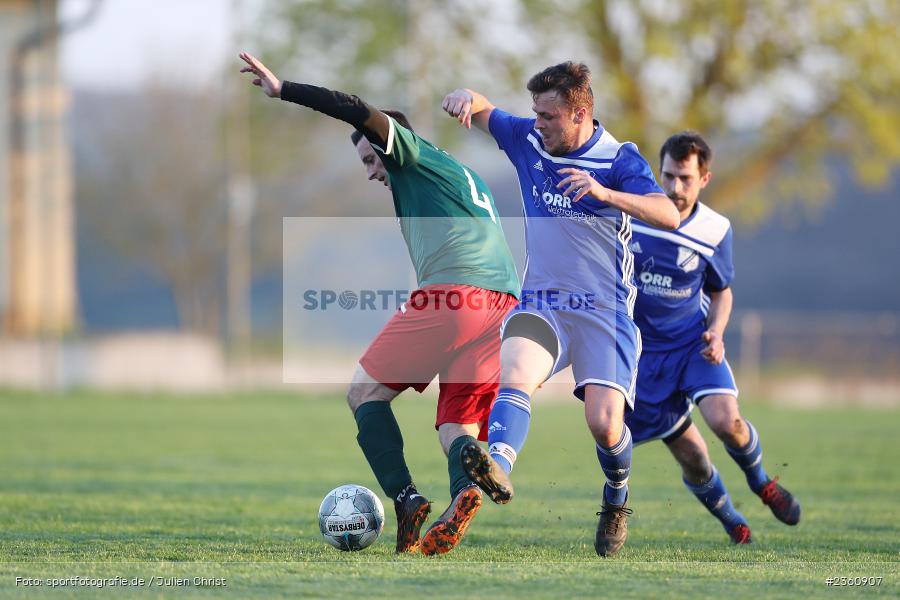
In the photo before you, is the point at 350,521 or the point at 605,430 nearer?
the point at 605,430

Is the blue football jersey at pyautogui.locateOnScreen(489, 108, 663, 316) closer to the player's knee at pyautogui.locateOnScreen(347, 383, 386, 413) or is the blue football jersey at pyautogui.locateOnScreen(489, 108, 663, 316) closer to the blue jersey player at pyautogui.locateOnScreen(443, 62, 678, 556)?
the blue jersey player at pyautogui.locateOnScreen(443, 62, 678, 556)

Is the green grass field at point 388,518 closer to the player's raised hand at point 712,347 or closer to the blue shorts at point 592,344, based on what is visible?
the blue shorts at point 592,344

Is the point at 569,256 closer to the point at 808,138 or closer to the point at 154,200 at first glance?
the point at 808,138

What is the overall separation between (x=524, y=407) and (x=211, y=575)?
1.59 m

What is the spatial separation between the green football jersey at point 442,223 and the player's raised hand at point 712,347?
1318 millimetres

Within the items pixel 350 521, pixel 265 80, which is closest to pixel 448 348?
pixel 350 521

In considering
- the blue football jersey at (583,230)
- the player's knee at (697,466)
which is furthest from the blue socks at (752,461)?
the blue football jersey at (583,230)

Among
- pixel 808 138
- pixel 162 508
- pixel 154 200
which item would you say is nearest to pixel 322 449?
pixel 162 508

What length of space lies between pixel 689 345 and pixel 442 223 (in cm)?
184

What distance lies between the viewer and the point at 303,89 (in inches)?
210

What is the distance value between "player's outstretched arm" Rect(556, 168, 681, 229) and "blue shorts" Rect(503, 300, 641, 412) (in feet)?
1.77

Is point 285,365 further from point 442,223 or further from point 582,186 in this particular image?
point 582,186

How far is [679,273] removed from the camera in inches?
258

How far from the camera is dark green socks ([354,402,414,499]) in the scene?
5629 millimetres
